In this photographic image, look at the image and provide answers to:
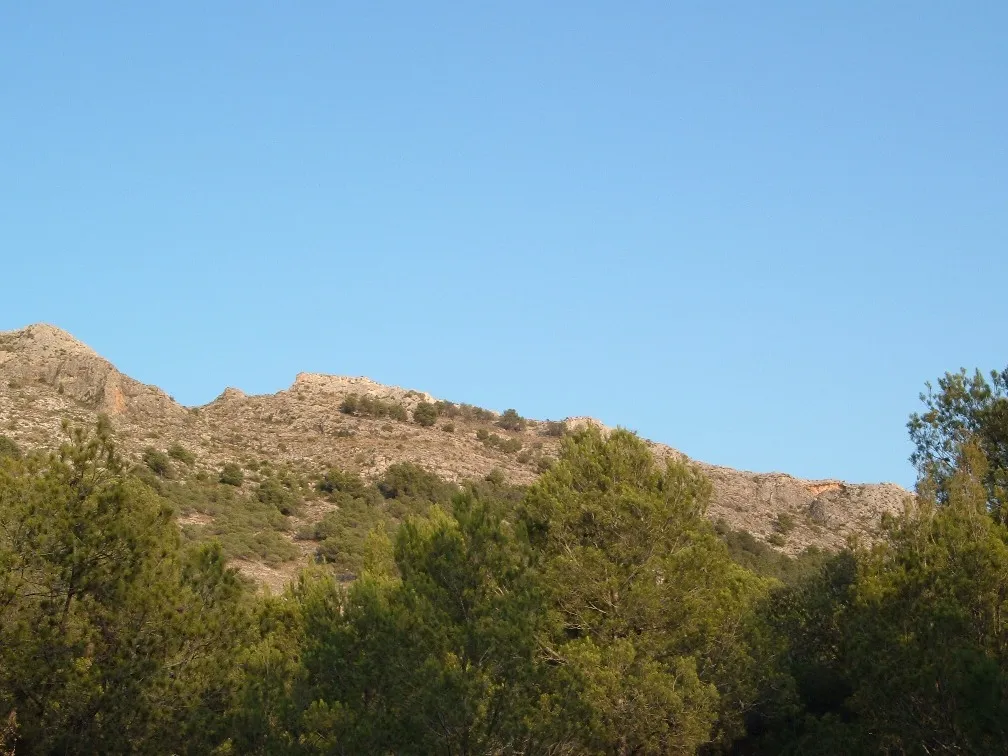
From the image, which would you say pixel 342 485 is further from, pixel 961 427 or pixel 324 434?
pixel 961 427

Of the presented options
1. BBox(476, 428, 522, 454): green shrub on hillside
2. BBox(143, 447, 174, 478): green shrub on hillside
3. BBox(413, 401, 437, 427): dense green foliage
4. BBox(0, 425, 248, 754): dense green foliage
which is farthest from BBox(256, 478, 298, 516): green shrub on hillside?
BBox(0, 425, 248, 754): dense green foliage

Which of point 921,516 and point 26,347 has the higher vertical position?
point 26,347

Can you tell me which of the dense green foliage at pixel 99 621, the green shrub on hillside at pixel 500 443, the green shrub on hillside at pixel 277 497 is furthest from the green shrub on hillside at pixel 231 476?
the dense green foliage at pixel 99 621

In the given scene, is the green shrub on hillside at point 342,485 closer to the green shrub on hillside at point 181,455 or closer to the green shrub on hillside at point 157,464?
the green shrub on hillside at point 181,455

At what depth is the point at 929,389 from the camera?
117 ft

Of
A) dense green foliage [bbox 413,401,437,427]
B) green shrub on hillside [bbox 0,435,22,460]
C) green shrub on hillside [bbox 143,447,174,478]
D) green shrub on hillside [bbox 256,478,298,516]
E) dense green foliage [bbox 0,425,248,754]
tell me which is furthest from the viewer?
dense green foliage [bbox 413,401,437,427]

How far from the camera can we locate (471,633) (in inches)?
915

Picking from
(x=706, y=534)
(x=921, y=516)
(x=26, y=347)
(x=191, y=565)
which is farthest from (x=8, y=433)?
(x=921, y=516)

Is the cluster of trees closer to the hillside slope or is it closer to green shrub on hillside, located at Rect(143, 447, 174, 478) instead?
green shrub on hillside, located at Rect(143, 447, 174, 478)

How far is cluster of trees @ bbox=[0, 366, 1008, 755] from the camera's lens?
22562mm

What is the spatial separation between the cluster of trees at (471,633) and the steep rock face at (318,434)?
34.6 m

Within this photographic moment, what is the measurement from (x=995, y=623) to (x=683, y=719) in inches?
276

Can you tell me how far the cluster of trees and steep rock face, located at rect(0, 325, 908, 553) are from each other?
34602mm

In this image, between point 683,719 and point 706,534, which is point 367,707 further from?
point 706,534
